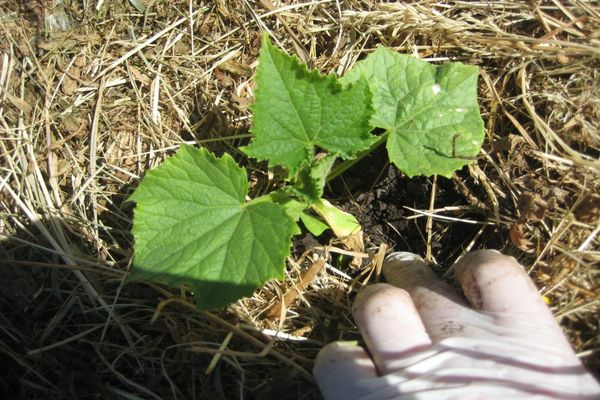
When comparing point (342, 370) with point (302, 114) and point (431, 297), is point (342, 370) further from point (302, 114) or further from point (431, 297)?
point (302, 114)

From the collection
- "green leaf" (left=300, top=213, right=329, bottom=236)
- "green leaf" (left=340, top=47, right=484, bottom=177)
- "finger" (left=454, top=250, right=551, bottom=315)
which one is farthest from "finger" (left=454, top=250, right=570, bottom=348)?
"green leaf" (left=300, top=213, right=329, bottom=236)

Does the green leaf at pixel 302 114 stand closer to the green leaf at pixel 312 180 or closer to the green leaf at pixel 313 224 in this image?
the green leaf at pixel 312 180

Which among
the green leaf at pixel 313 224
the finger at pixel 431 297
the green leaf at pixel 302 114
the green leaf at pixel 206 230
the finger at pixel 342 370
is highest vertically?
the green leaf at pixel 302 114

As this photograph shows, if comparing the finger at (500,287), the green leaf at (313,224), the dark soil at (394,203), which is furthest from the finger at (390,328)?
the dark soil at (394,203)

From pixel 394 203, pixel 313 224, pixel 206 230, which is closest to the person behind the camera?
pixel 206 230

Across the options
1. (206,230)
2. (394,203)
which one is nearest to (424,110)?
(394,203)

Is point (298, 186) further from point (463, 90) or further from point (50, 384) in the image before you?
point (50, 384)
